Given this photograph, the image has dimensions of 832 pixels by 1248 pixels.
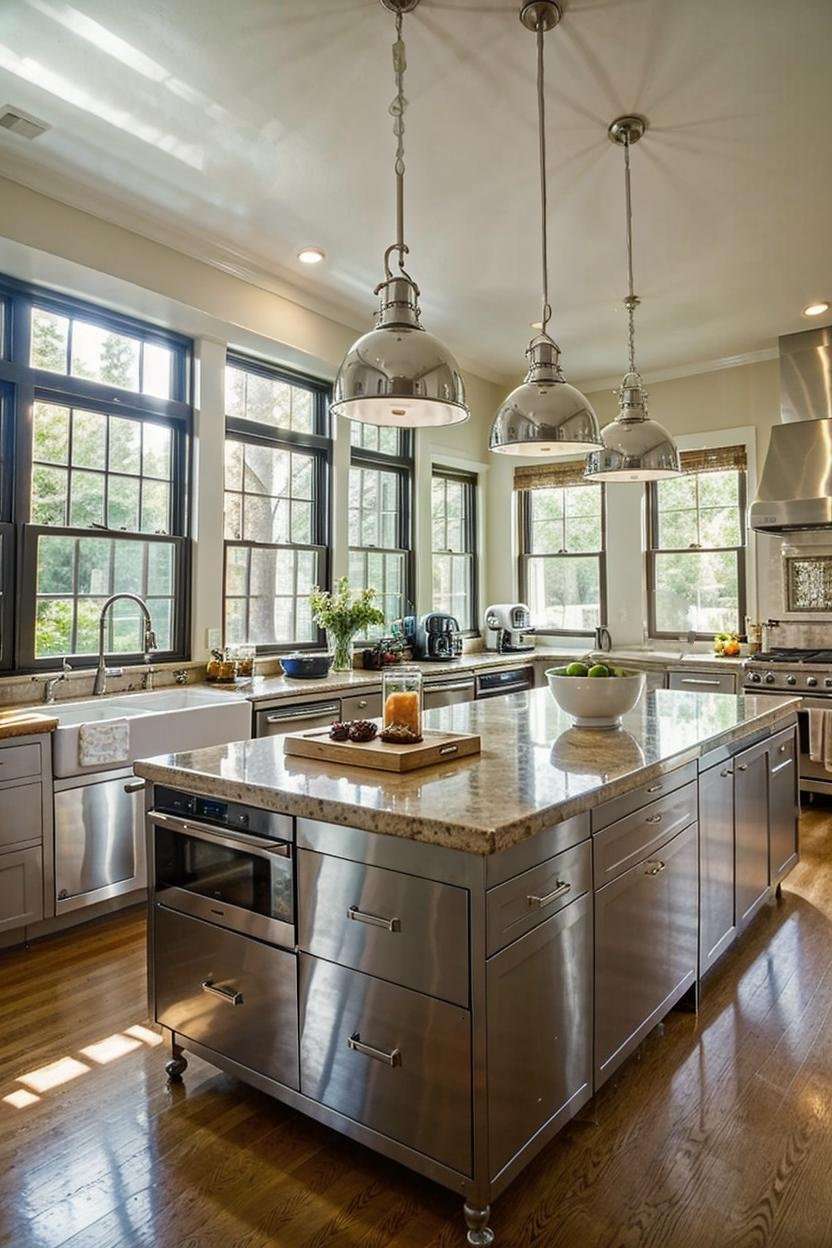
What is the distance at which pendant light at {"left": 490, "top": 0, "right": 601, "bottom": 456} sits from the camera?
2.41 meters

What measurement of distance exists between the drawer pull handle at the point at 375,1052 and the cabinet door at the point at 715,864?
1.28 meters

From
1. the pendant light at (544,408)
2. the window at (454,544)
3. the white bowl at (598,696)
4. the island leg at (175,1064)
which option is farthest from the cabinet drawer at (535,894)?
the window at (454,544)

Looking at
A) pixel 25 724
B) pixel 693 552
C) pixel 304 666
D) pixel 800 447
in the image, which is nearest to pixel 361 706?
pixel 304 666

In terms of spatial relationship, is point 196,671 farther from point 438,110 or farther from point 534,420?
point 438,110

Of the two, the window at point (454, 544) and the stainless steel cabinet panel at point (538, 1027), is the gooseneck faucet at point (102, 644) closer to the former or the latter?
the stainless steel cabinet panel at point (538, 1027)

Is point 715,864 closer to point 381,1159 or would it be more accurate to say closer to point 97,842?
point 381,1159

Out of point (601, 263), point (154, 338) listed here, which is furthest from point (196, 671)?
point (601, 263)

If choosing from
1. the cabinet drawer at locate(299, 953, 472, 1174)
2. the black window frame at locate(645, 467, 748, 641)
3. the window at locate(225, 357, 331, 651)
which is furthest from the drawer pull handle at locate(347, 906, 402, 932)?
the black window frame at locate(645, 467, 748, 641)

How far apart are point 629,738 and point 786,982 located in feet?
3.75

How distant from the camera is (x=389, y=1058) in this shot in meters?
1.65

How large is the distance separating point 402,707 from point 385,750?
161 millimetres

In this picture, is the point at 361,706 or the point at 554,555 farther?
the point at 554,555

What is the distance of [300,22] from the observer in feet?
8.27

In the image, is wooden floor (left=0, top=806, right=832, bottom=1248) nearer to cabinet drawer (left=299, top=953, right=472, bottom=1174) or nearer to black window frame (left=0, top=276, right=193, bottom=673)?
cabinet drawer (left=299, top=953, right=472, bottom=1174)
